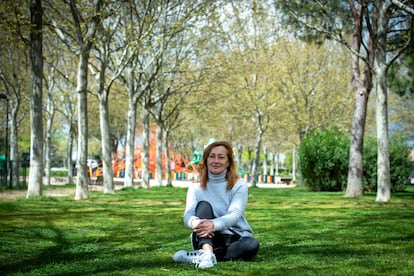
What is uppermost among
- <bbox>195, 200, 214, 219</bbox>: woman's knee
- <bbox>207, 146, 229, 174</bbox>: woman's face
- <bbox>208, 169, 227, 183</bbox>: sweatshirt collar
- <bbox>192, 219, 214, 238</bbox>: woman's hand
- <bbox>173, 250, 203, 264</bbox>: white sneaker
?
<bbox>207, 146, 229, 174</bbox>: woman's face

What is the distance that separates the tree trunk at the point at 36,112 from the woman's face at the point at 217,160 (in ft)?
36.7

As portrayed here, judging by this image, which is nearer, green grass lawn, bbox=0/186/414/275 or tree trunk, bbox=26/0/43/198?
green grass lawn, bbox=0/186/414/275

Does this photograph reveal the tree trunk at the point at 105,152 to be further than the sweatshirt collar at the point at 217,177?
Yes

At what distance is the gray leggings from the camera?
5629 millimetres

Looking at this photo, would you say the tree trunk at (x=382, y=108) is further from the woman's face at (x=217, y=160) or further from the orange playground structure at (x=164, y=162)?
the orange playground structure at (x=164, y=162)

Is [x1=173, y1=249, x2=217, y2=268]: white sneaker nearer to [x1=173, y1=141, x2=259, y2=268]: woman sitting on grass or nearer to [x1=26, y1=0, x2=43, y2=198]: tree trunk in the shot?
[x1=173, y1=141, x2=259, y2=268]: woman sitting on grass

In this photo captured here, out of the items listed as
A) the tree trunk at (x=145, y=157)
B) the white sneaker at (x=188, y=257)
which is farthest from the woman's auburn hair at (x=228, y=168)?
the tree trunk at (x=145, y=157)

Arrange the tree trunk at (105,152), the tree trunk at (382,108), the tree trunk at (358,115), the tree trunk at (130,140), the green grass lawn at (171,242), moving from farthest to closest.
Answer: the tree trunk at (130,140) → the tree trunk at (105,152) → the tree trunk at (358,115) → the tree trunk at (382,108) → the green grass lawn at (171,242)

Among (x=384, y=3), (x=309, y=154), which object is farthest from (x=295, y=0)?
(x=309, y=154)

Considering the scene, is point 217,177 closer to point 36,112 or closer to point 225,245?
point 225,245

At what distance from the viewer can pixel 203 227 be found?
17.5 ft

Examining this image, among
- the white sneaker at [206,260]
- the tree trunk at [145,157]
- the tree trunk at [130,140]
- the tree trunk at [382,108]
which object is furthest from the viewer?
the tree trunk at [145,157]

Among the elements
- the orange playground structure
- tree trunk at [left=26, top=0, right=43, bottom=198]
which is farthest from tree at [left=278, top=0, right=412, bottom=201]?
the orange playground structure

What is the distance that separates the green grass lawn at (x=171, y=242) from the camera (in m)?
5.26
